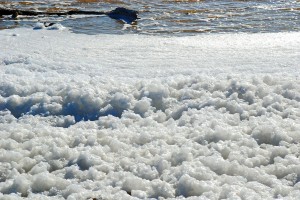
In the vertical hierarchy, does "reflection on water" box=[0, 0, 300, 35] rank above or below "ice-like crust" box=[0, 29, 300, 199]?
below

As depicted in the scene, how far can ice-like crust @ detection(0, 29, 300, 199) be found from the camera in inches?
196

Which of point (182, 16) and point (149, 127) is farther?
point (182, 16)

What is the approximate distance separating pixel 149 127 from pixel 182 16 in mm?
9380

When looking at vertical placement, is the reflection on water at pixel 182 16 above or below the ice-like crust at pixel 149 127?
below

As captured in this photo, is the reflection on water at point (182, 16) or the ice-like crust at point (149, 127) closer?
the ice-like crust at point (149, 127)

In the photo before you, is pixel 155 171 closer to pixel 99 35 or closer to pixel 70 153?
pixel 70 153

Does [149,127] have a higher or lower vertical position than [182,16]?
higher

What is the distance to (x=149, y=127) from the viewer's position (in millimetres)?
6141

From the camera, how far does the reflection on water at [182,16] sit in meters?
13.1

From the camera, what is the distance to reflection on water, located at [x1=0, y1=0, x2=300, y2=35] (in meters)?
13.1

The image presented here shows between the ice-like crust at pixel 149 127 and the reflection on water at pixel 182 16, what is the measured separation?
13.4 ft

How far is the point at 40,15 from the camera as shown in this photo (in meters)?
15.3

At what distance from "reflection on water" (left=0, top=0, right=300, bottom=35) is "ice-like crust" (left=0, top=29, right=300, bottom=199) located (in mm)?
4072

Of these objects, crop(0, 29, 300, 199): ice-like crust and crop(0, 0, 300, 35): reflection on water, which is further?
crop(0, 0, 300, 35): reflection on water
